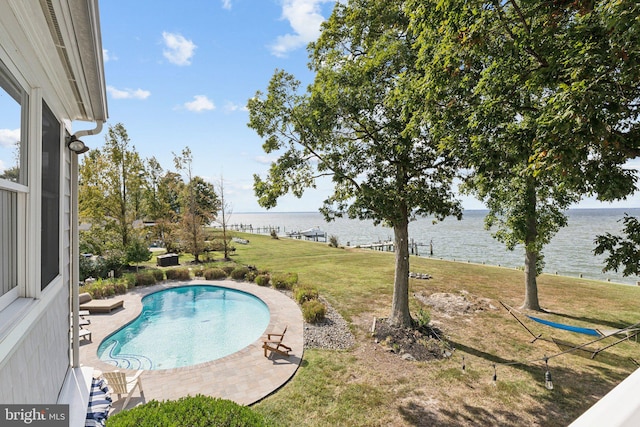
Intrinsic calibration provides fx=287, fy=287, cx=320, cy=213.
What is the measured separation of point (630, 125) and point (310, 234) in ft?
164

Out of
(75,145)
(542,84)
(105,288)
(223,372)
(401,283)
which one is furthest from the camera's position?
(105,288)

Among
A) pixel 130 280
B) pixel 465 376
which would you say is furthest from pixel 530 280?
pixel 130 280

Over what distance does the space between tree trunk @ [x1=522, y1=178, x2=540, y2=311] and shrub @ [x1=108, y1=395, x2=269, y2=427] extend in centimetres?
1115

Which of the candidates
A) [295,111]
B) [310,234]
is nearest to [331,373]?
[295,111]

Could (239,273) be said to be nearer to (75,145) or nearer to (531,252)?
(75,145)

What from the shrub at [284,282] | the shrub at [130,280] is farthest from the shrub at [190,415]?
the shrub at [130,280]

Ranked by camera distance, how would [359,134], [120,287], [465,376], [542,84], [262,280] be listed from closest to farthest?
1. [542,84]
2. [465,376]
3. [359,134]
4. [120,287]
5. [262,280]

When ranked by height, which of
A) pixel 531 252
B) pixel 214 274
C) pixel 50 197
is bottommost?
pixel 214 274

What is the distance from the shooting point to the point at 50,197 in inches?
130

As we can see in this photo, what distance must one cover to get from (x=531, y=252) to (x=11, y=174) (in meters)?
14.6

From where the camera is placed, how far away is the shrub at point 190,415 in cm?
346

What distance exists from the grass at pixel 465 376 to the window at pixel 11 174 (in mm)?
5339

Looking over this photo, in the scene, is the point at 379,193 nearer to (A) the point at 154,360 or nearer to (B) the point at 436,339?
(B) the point at 436,339

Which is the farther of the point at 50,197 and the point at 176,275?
the point at 176,275
